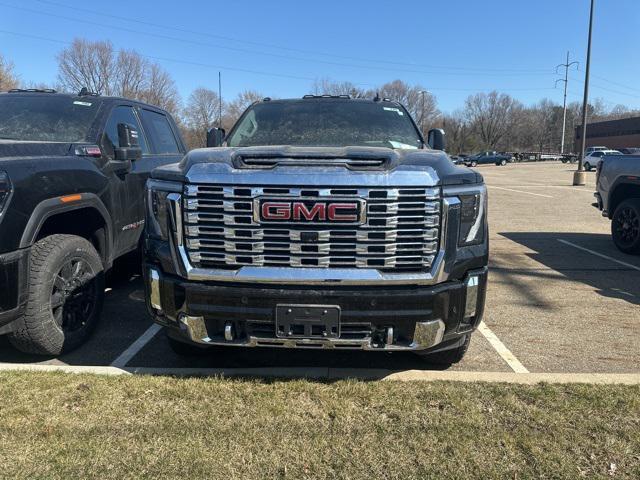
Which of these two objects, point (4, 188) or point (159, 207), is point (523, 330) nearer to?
point (159, 207)

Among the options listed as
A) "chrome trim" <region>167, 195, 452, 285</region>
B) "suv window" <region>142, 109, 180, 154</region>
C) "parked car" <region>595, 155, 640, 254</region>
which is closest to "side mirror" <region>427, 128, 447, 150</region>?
"chrome trim" <region>167, 195, 452, 285</region>

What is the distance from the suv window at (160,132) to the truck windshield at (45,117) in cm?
97

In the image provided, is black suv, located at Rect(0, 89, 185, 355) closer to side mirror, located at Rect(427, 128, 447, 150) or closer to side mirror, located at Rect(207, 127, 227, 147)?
side mirror, located at Rect(207, 127, 227, 147)

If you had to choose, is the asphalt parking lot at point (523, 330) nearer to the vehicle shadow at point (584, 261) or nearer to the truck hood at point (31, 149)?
the vehicle shadow at point (584, 261)

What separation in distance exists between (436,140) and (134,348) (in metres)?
3.28

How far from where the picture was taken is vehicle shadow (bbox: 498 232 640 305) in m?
6.28

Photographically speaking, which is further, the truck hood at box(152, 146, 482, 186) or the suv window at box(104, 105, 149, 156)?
the suv window at box(104, 105, 149, 156)

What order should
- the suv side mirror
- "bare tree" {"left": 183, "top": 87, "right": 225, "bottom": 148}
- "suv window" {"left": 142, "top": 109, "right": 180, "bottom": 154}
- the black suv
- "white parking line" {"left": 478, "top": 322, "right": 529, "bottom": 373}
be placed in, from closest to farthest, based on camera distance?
the black suv, "white parking line" {"left": 478, "top": 322, "right": 529, "bottom": 373}, the suv side mirror, "suv window" {"left": 142, "top": 109, "right": 180, "bottom": 154}, "bare tree" {"left": 183, "top": 87, "right": 225, "bottom": 148}

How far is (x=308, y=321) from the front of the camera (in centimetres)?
309

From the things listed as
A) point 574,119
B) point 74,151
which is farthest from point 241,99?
point 574,119

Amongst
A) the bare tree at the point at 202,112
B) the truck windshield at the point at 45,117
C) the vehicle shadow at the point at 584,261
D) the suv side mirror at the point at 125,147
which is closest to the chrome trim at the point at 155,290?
the suv side mirror at the point at 125,147

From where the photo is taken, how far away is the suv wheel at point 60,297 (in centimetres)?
365

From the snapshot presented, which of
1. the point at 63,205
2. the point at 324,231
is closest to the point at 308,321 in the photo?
the point at 324,231

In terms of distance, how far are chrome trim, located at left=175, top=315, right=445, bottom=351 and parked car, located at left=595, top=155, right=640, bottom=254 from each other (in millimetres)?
6400
